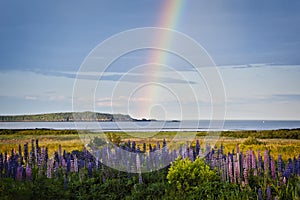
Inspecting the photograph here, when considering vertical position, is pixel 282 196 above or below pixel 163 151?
below

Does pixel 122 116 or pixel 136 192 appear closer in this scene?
pixel 136 192

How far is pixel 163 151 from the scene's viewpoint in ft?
33.3

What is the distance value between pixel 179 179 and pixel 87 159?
2.86 m

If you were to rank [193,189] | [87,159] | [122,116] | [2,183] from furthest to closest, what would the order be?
1. [122,116]
2. [87,159]
3. [193,189]
4. [2,183]

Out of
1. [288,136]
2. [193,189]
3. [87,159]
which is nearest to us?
[193,189]

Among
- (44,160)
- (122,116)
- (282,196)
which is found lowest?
(282,196)

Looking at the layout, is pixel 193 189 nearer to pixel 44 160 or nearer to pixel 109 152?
pixel 109 152

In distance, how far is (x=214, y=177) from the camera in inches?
340

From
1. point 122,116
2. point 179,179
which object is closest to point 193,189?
point 179,179

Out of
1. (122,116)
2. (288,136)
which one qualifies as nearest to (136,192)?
(122,116)

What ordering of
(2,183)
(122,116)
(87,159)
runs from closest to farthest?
1. (2,183)
2. (87,159)
3. (122,116)

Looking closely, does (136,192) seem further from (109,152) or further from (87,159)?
(87,159)

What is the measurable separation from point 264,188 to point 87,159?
436 centimetres

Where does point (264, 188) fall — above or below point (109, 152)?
below
